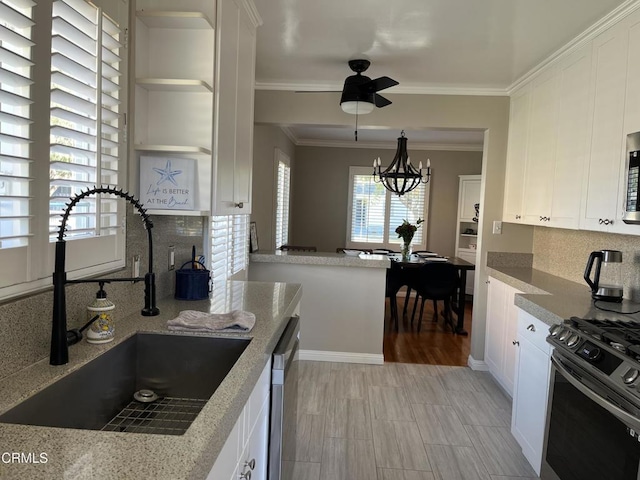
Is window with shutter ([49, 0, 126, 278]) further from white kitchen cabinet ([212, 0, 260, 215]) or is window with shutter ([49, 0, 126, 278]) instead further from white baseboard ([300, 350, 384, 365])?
white baseboard ([300, 350, 384, 365])

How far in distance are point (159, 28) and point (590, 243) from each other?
3024 mm

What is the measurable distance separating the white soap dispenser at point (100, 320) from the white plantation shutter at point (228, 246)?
3.94 feet

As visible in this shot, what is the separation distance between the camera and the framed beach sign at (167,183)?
1.89 meters

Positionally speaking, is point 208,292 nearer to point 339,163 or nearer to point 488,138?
point 488,138

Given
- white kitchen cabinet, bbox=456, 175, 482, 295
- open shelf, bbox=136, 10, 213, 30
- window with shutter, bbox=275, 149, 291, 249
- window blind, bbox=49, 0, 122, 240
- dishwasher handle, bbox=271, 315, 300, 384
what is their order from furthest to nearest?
white kitchen cabinet, bbox=456, 175, 482, 295 < window with shutter, bbox=275, 149, 291, 249 < open shelf, bbox=136, 10, 213, 30 < dishwasher handle, bbox=271, 315, 300, 384 < window blind, bbox=49, 0, 122, 240

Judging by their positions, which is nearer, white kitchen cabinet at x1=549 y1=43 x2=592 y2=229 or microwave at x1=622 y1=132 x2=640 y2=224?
microwave at x1=622 y1=132 x2=640 y2=224

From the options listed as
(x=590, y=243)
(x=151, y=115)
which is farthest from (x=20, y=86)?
(x=590, y=243)

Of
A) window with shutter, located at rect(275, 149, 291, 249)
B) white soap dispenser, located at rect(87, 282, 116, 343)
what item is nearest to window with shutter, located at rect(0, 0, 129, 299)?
white soap dispenser, located at rect(87, 282, 116, 343)

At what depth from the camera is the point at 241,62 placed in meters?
2.37

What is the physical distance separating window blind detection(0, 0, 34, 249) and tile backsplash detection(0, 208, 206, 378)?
193 mm

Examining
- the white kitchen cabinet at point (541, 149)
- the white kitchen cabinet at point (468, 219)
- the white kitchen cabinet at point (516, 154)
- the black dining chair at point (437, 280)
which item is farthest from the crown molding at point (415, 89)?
the white kitchen cabinet at point (468, 219)

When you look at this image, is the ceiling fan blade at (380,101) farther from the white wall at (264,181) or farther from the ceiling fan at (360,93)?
the white wall at (264,181)

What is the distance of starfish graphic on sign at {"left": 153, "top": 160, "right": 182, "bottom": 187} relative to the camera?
189 cm

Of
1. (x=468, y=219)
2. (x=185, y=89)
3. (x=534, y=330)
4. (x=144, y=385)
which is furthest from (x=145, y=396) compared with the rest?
(x=468, y=219)
